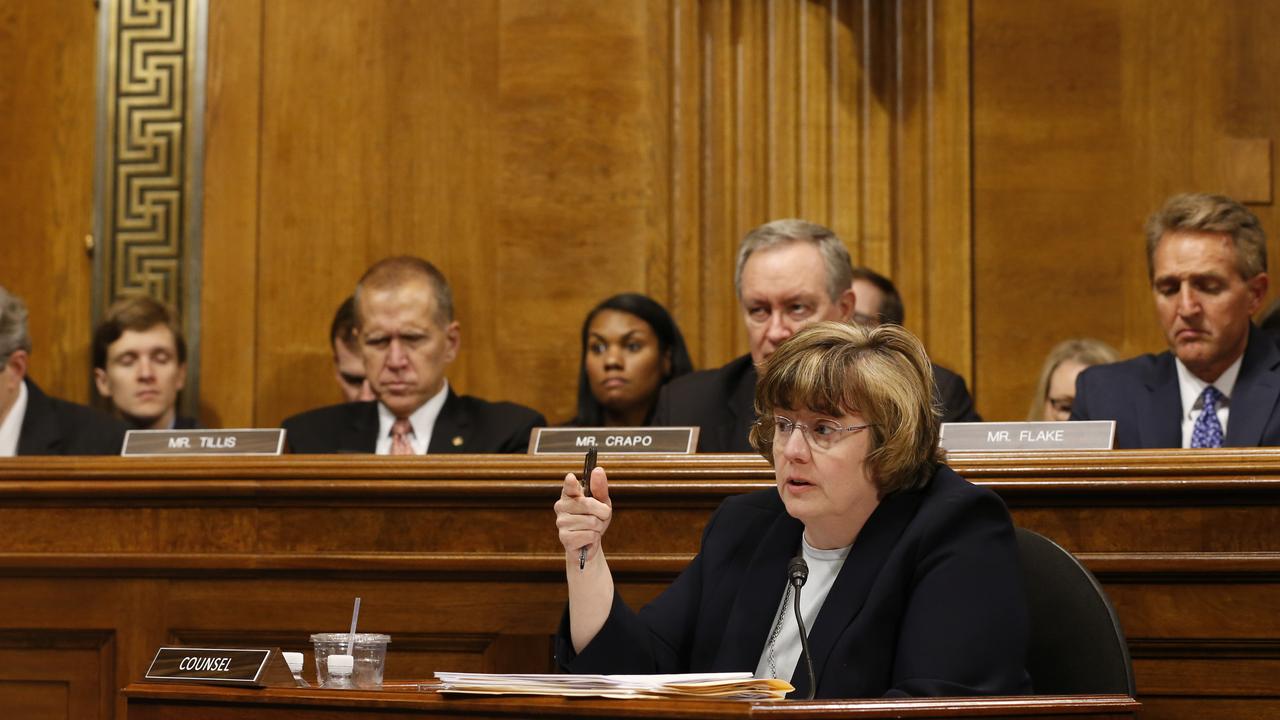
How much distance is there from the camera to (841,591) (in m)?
2.14

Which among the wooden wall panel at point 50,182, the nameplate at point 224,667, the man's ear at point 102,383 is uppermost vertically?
the wooden wall panel at point 50,182

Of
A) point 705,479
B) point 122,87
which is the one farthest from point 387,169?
point 705,479

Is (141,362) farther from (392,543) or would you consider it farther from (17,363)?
(392,543)

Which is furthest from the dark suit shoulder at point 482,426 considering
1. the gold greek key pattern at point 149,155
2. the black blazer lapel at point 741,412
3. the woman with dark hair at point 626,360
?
the gold greek key pattern at point 149,155

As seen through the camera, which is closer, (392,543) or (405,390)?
(392,543)

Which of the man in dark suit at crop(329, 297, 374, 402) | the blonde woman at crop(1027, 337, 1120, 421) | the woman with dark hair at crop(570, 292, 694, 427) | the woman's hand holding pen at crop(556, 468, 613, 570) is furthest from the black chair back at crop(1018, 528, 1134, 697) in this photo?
the man in dark suit at crop(329, 297, 374, 402)

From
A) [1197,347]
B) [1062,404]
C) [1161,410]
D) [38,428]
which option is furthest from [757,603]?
[38,428]

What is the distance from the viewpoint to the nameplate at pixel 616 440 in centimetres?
291

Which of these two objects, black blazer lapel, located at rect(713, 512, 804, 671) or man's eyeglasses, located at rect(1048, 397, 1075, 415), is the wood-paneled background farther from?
black blazer lapel, located at rect(713, 512, 804, 671)

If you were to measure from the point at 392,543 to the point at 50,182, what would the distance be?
9.19 ft

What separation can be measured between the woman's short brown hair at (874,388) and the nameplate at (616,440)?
70 cm

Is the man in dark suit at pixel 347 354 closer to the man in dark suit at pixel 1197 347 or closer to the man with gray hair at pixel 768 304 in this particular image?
the man with gray hair at pixel 768 304

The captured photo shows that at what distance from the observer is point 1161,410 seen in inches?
134

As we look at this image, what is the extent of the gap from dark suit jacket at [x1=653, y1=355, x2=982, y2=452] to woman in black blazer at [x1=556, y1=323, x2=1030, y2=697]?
4.09 feet
